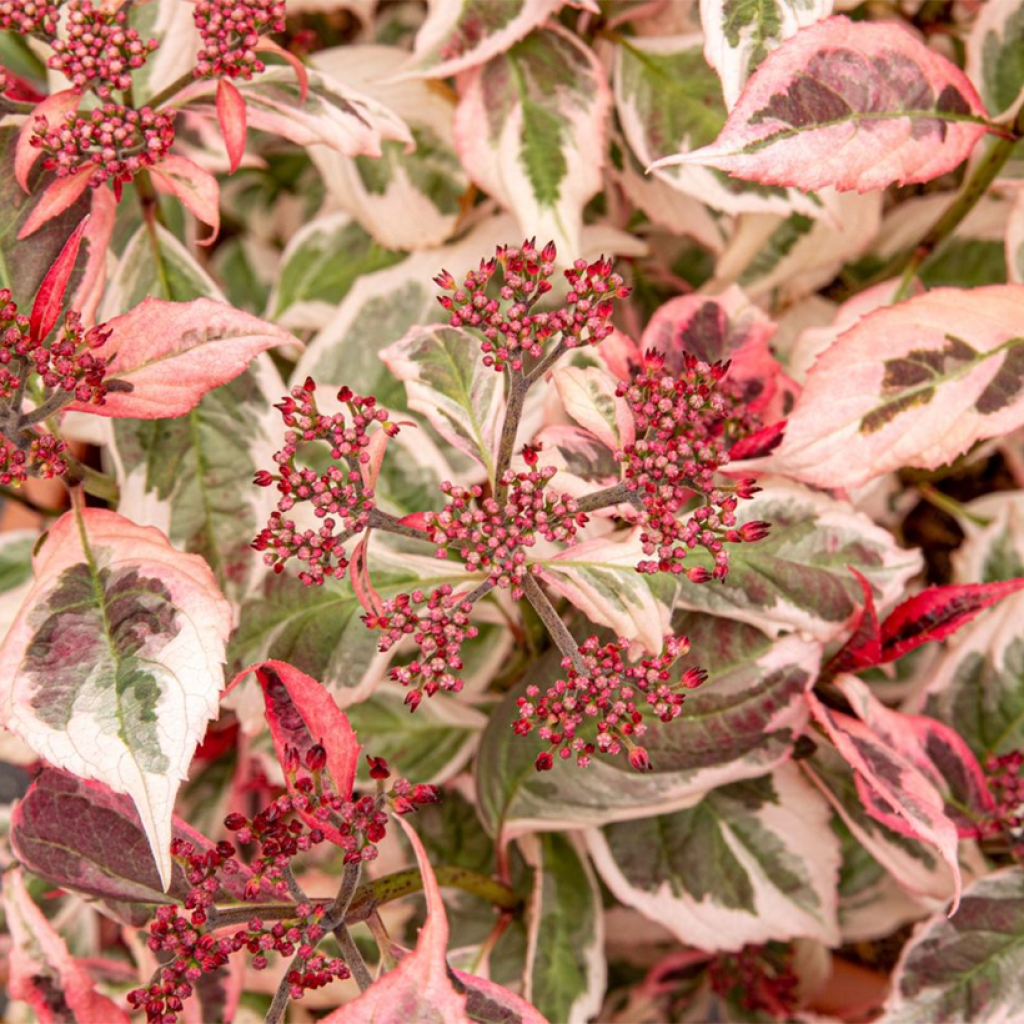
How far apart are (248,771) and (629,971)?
1.26 feet

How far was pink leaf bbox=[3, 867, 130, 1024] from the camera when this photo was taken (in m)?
0.63

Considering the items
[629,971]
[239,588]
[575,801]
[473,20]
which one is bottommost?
[629,971]

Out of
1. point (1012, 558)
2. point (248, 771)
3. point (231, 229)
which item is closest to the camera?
point (1012, 558)

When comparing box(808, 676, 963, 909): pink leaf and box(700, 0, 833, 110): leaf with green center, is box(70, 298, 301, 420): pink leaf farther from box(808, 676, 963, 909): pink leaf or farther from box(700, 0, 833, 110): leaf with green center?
box(808, 676, 963, 909): pink leaf

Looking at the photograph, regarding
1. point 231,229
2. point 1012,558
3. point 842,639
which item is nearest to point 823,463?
point 842,639

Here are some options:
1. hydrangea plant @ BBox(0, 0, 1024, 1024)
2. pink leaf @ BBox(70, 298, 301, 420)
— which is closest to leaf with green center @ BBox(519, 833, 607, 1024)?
hydrangea plant @ BBox(0, 0, 1024, 1024)

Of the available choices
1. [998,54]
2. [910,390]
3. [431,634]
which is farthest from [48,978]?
[998,54]

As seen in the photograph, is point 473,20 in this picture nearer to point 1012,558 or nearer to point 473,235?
point 473,235

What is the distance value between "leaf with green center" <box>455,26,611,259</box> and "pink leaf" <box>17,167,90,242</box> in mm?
252

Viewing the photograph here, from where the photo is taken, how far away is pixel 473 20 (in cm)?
72

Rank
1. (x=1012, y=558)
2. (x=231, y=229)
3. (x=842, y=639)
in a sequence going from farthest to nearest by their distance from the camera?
(x=231, y=229)
(x=1012, y=558)
(x=842, y=639)

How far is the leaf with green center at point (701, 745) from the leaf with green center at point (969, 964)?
153mm

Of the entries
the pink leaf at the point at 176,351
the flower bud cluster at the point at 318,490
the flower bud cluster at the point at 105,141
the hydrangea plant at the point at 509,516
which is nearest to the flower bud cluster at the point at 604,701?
the hydrangea plant at the point at 509,516

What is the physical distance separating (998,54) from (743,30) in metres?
0.28
